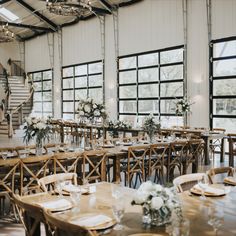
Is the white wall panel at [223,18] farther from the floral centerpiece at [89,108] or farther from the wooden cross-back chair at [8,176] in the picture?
the wooden cross-back chair at [8,176]

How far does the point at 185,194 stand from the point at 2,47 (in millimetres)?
20744

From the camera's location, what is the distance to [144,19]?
13859 millimetres

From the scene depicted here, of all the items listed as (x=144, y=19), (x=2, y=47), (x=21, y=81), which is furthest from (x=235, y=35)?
(x=2, y=47)

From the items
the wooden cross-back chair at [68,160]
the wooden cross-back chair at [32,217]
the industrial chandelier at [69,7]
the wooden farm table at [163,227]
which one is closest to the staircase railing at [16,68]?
the industrial chandelier at [69,7]

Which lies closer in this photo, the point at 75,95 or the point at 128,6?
the point at 128,6

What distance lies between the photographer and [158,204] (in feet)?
7.81

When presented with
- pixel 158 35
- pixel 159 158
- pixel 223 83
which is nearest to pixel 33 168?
pixel 159 158

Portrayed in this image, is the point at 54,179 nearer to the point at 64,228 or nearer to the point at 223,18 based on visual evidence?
the point at 64,228

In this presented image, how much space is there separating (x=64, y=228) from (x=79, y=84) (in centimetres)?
1586

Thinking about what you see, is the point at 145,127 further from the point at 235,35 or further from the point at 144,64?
the point at 144,64

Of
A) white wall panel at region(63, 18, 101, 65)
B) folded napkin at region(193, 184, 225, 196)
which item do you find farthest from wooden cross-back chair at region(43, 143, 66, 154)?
white wall panel at region(63, 18, 101, 65)

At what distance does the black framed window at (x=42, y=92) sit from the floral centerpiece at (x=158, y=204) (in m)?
17.9

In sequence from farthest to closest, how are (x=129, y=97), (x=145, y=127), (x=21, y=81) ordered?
1. (x=21, y=81)
2. (x=129, y=97)
3. (x=145, y=127)

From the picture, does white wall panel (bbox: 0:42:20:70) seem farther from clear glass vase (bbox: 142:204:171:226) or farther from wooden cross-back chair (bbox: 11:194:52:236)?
clear glass vase (bbox: 142:204:171:226)
